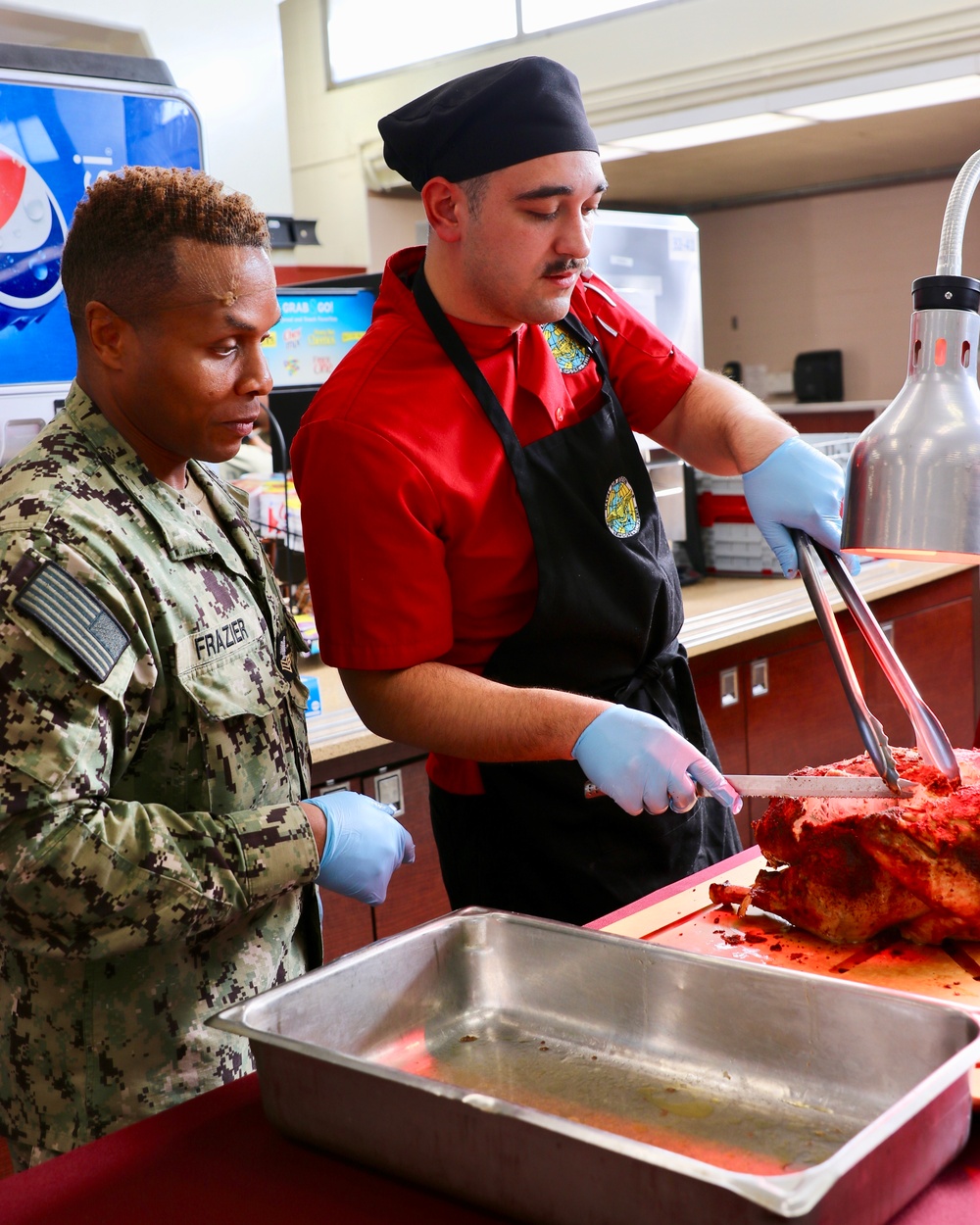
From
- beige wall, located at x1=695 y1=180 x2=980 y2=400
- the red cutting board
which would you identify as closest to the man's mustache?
the red cutting board

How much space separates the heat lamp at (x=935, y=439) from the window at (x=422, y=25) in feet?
14.3

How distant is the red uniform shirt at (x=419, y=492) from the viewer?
1.60 meters

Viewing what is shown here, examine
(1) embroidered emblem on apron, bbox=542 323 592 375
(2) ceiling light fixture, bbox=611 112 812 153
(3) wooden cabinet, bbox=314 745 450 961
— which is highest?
(2) ceiling light fixture, bbox=611 112 812 153

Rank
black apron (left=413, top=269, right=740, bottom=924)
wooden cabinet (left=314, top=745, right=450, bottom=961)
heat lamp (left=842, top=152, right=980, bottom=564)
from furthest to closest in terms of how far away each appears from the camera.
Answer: wooden cabinet (left=314, top=745, right=450, bottom=961) < black apron (left=413, top=269, right=740, bottom=924) < heat lamp (left=842, top=152, right=980, bottom=564)

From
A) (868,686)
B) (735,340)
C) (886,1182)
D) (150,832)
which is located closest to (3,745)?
(150,832)

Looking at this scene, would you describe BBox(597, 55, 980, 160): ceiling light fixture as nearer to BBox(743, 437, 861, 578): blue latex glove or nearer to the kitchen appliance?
the kitchen appliance

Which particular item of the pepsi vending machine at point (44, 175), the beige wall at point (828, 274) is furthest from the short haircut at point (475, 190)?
the beige wall at point (828, 274)

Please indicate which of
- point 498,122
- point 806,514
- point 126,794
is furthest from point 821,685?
point 126,794

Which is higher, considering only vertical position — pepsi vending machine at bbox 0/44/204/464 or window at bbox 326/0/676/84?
window at bbox 326/0/676/84

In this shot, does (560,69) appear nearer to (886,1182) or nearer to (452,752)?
(452,752)

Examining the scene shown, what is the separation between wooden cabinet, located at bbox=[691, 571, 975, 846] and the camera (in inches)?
135

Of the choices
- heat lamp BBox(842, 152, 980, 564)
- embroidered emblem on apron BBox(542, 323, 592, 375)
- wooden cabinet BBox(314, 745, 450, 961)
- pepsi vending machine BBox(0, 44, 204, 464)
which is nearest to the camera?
heat lamp BBox(842, 152, 980, 564)

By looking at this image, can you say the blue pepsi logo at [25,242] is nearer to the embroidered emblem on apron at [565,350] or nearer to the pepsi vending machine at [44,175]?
the pepsi vending machine at [44,175]

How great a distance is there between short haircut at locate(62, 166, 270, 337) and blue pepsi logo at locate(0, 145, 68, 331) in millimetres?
1105
